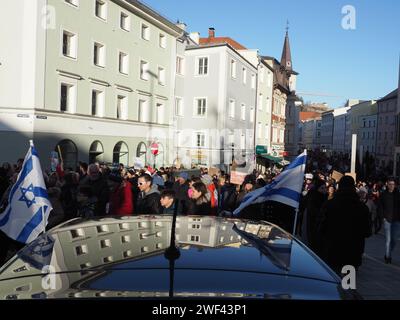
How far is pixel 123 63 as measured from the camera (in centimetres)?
A: 3122

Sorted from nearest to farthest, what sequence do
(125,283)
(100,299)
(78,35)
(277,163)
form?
(100,299) < (125,283) < (78,35) < (277,163)

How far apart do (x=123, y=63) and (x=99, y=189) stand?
23.6 m

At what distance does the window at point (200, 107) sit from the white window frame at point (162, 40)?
637 cm

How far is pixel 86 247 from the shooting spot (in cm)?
261

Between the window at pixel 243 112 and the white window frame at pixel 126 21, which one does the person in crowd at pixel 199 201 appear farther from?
the window at pixel 243 112

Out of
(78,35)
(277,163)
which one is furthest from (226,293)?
→ (277,163)

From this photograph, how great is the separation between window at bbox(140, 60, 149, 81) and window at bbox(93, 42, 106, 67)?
489 cm

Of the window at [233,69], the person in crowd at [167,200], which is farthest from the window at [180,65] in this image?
the person in crowd at [167,200]

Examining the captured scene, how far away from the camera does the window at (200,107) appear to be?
40312mm

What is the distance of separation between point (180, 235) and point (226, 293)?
3.11 ft

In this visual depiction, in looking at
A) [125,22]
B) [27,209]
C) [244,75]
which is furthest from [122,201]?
[244,75]

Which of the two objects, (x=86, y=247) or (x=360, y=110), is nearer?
(x=86, y=247)

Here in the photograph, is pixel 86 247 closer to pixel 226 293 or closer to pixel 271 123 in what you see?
pixel 226 293

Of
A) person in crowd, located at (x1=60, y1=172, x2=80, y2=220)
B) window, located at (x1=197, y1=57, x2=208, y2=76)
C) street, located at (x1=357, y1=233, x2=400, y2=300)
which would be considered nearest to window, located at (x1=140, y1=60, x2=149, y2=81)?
window, located at (x1=197, y1=57, x2=208, y2=76)
